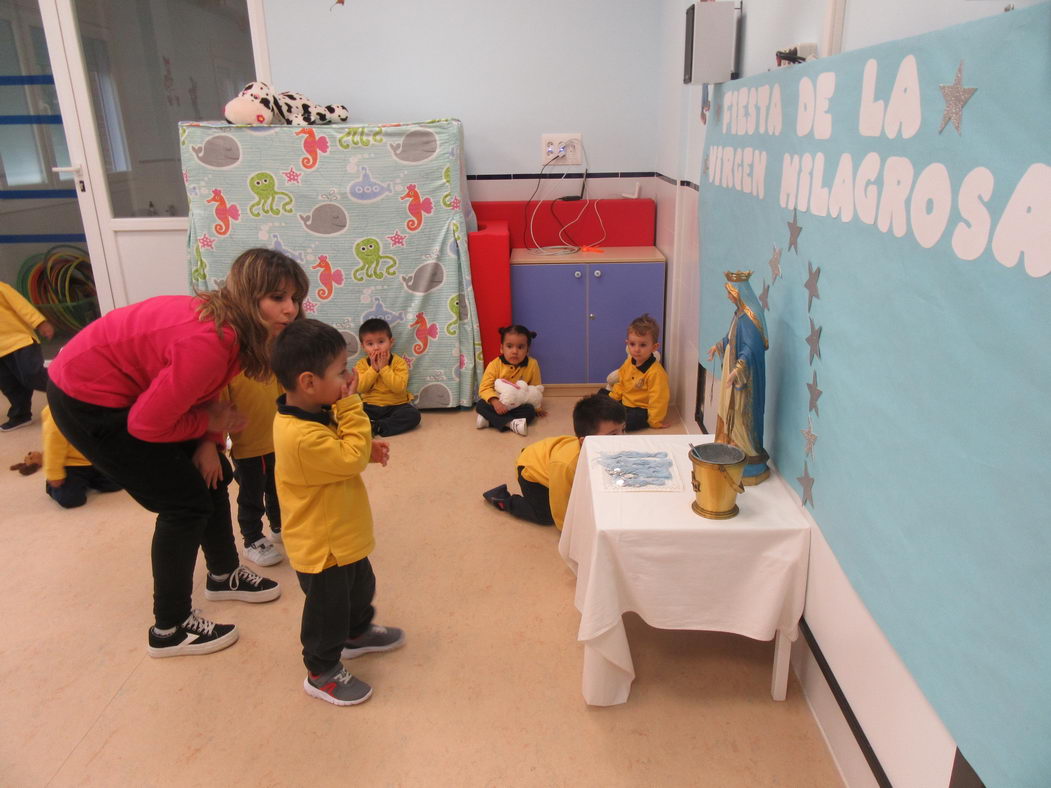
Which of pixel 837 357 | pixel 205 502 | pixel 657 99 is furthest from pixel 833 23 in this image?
pixel 657 99

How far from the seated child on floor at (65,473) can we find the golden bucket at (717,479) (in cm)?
197

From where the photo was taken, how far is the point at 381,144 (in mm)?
3553

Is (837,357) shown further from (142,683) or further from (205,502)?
(142,683)

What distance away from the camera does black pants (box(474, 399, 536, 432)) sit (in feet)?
11.8

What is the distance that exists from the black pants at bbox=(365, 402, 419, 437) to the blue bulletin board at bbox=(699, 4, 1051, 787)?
2174mm

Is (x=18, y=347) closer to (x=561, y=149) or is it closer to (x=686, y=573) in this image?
(x=561, y=149)

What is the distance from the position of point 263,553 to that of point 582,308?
2.02 metres

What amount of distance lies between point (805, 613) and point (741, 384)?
553 mm

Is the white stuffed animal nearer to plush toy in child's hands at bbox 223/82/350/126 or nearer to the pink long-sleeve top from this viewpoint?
plush toy in child's hands at bbox 223/82/350/126

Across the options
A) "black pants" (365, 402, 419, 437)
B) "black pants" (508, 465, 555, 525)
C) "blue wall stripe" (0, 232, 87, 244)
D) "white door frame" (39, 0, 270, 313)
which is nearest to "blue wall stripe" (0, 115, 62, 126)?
"white door frame" (39, 0, 270, 313)

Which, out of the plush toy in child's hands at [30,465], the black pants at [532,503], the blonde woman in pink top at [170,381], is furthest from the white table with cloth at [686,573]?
the plush toy in child's hands at [30,465]

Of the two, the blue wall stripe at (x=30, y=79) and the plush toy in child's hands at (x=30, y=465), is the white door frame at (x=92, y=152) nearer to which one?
the blue wall stripe at (x=30, y=79)

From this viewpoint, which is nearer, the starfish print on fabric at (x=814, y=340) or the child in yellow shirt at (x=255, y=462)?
the starfish print on fabric at (x=814, y=340)

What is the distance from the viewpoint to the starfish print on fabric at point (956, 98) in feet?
3.40
